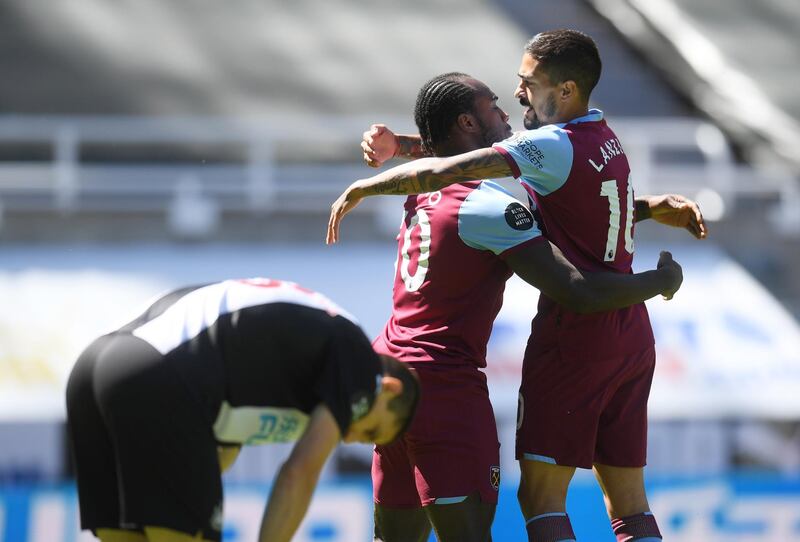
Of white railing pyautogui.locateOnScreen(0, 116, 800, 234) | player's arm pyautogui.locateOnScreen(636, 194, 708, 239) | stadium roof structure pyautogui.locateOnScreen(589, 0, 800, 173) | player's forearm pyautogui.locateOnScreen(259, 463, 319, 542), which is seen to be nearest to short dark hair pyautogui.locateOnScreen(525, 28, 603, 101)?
player's arm pyautogui.locateOnScreen(636, 194, 708, 239)

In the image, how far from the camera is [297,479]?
10.2 ft

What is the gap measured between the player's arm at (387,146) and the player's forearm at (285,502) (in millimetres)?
1586

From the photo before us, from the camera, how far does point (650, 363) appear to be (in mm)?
4156

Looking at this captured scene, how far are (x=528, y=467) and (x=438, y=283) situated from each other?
661 mm

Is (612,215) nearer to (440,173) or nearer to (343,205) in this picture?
(440,173)

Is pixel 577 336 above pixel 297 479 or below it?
above

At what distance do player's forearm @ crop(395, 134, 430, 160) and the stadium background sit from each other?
135 cm

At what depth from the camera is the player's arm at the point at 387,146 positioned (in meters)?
4.45

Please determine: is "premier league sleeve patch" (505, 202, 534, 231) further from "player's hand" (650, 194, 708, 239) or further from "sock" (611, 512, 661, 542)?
"sock" (611, 512, 661, 542)

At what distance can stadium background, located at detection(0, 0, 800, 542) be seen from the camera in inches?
349

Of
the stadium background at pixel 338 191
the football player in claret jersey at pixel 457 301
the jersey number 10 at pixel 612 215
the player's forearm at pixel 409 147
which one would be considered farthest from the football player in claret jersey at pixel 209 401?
the player's forearm at pixel 409 147

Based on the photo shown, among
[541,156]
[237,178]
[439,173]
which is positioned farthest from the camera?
[237,178]

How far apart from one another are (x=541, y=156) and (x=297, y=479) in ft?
4.45

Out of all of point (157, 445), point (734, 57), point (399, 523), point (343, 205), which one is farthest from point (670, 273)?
point (734, 57)
